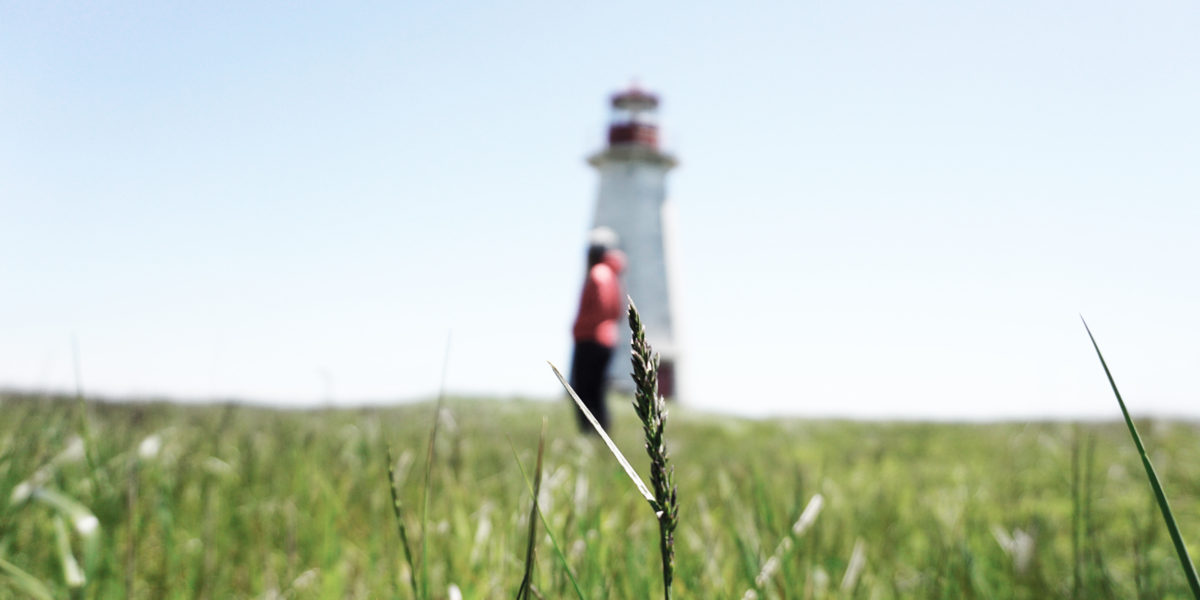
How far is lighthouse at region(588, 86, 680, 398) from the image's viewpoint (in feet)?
75.8

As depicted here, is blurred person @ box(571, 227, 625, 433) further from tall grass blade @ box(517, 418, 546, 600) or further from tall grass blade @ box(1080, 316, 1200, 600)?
tall grass blade @ box(1080, 316, 1200, 600)

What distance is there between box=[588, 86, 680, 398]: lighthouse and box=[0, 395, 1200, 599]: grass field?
17878mm

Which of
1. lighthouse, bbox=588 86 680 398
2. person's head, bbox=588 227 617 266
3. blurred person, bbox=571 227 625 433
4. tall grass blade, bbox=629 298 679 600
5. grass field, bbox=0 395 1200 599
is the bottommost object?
grass field, bbox=0 395 1200 599

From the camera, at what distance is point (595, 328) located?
888 centimetres

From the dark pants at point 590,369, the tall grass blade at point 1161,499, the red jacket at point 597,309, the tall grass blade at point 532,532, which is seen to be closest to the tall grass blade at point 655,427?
the tall grass blade at point 532,532

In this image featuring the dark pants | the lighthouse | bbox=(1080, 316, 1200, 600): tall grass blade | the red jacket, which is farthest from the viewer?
the lighthouse

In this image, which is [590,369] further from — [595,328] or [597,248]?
[597,248]

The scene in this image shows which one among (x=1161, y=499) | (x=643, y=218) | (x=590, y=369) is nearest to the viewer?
(x=1161, y=499)

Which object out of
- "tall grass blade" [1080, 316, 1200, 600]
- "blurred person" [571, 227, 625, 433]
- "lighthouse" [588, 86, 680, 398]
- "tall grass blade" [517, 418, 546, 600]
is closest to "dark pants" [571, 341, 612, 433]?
"blurred person" [571, 227, 625, 433]

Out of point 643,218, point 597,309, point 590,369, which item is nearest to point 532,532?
point 597,309

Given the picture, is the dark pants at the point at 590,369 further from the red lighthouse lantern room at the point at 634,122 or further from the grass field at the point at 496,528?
the red lighthouse lantern room at the point at 634,122

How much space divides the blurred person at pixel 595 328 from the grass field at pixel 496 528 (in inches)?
147

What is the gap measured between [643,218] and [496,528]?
2183 centimetres

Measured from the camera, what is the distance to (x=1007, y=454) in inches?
301
